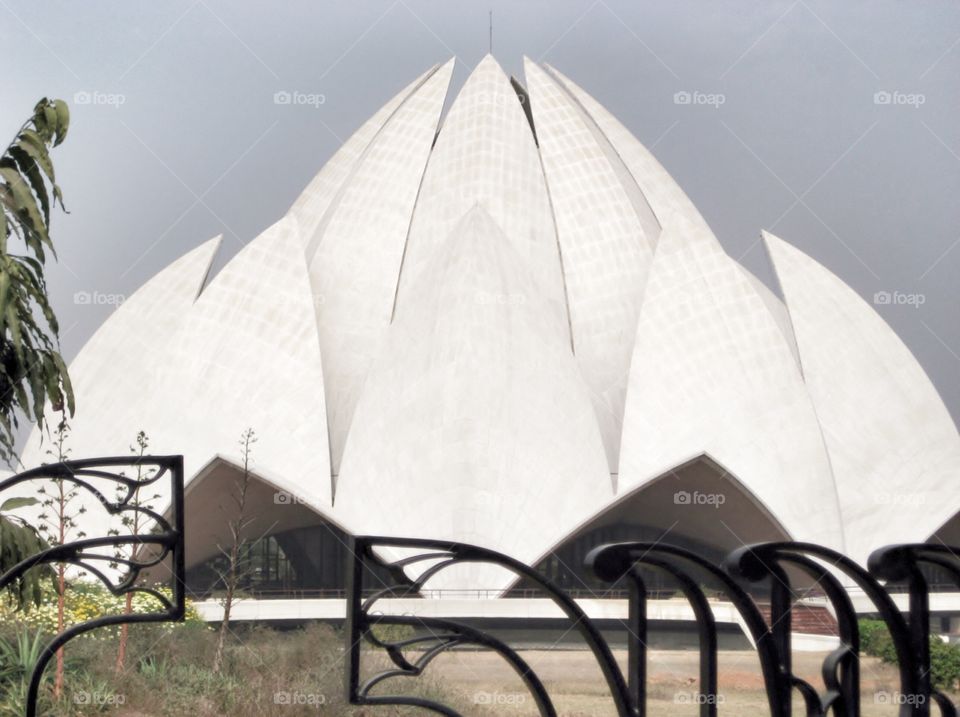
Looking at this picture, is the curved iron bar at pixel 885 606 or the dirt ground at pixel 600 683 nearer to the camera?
the curved iron bar at pixel 885 606

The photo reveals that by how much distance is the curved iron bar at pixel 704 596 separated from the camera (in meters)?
4.84

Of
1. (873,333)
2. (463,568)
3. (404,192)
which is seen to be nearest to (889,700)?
(463,568)

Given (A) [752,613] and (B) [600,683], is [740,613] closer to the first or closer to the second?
(A) [752,613]

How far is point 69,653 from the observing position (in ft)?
51.3

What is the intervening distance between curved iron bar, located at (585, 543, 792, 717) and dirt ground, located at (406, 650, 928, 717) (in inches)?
404

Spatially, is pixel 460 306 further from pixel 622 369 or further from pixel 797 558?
pixel 797 558

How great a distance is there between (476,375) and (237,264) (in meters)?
7.72
